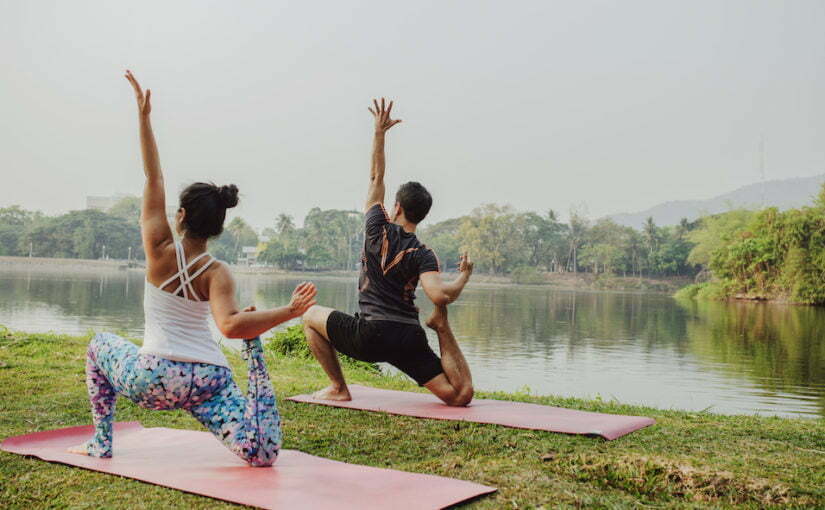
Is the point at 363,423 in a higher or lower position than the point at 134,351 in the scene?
lower

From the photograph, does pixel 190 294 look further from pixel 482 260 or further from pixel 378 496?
pixel 482 260

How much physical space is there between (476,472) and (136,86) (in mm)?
2182

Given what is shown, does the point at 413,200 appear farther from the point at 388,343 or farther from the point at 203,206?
the point at 203,206

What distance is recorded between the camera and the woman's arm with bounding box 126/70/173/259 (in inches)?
119

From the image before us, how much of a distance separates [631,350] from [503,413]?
14.0m

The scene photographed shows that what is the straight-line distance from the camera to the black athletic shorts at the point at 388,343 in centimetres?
471

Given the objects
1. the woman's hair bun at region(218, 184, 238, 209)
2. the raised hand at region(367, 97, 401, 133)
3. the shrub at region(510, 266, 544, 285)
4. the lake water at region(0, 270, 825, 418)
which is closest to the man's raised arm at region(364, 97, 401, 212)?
the raised hand at region(367, 97, 401, 133)

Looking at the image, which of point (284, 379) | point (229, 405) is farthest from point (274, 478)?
point (284, 379)

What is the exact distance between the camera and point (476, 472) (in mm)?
3291

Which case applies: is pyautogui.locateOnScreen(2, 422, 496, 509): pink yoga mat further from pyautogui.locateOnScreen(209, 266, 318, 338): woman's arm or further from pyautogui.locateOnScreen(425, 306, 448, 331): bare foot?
pyautogui.locateOnScreen(425, 306, 448, 331): bare foot

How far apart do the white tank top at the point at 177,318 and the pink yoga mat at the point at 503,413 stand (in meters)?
1.96

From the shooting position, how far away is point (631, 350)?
17969 millimetres

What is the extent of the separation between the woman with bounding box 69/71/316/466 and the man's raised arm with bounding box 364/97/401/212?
6.16 feet

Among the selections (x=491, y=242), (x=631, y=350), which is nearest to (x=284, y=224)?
(x=491, y=242)
